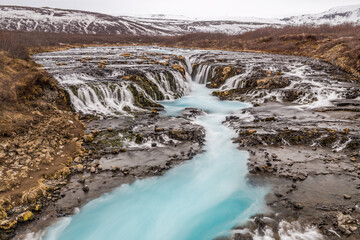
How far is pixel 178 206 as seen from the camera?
23.8 ft

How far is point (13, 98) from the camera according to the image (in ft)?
36.1

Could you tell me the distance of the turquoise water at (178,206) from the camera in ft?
20.5

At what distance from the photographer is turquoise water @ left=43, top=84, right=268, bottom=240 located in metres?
6.24

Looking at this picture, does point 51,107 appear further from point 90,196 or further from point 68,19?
point 68,19

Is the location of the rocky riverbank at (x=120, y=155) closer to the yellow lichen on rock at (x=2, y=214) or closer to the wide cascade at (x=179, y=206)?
the wide cascade at (x=179, y=206)

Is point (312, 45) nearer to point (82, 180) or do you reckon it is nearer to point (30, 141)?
point (82, 180)

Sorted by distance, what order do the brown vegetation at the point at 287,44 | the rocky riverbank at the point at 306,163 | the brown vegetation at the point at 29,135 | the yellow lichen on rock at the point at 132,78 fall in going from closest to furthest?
1. the rocky riverbank at the point at 306,163
2. the brown vegetation at the point at 29,135
3. the yellow lichen on rock at the point at 132,78
4. the brown vegetation at the point at 287,44

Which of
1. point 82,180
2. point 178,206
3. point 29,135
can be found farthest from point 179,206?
point 29,135

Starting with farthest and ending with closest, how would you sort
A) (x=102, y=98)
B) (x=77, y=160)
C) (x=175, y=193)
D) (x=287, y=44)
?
(x=287, y=44) → (x=102, y=98) → (x=77, y=160) → (x=175, y=193)

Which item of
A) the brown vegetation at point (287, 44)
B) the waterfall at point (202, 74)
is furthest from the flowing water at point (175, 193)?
the brown vegetation at point (287, 44)

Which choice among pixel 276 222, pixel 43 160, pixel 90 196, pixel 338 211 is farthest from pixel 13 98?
pixel 338 211

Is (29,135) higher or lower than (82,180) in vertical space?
higher

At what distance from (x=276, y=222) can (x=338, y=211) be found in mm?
1708

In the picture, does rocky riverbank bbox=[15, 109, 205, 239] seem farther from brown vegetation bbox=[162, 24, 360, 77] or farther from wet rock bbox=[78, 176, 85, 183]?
brown vegetation bbox=[162, 24, 360, 77]
